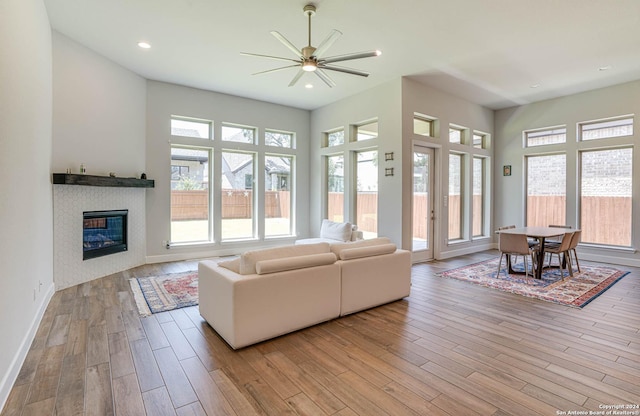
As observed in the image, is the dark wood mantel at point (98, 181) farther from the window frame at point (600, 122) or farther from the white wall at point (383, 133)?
the window frame at point (600, 122)

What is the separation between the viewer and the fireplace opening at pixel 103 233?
4818mm

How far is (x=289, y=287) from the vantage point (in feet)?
9.64

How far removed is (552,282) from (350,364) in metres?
3.99

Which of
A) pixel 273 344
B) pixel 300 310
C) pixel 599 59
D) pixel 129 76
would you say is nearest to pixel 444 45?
pixel 599 59

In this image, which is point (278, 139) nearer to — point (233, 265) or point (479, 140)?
point (479, 140)

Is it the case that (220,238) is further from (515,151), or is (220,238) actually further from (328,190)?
(515,151)

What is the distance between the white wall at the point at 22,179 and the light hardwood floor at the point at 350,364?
257 mm

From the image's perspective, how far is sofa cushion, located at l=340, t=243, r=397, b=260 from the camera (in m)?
3.47

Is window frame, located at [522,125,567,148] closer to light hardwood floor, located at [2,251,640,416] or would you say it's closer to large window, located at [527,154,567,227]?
large window, located at [527,154,567,227]

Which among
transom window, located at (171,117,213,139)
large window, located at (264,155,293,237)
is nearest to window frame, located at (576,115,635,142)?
large window, located at (264,155,293,237)

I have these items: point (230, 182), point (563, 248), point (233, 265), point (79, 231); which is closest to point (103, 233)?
point (79, 231)

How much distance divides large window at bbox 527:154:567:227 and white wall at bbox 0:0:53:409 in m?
8.73

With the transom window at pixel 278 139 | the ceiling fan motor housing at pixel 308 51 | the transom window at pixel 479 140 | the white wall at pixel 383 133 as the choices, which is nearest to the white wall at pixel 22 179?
the ceiling fan motor housing at pixel 308 51

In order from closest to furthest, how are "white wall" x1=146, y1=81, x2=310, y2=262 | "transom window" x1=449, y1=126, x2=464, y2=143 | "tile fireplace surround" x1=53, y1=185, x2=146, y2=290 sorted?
"tile fireplace surround" x1=53, y1=185, x2=146, y2=290 < "white wall" x1=146, y1=81, x2=310, y2=262 < "transom window" x1=449, y1=126, x2=464, y2=143
